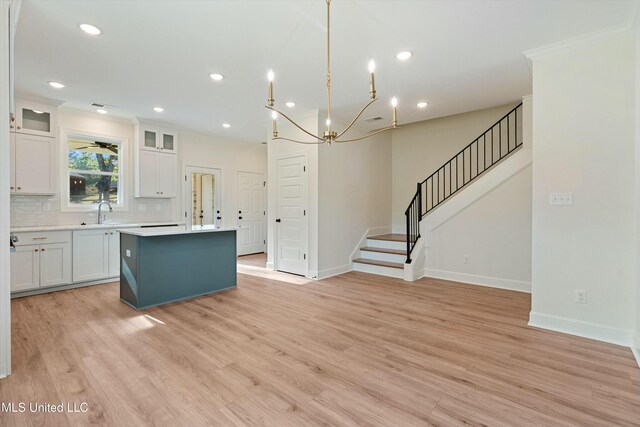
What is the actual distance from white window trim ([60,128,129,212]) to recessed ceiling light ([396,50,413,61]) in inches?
198

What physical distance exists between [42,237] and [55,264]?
43 cm

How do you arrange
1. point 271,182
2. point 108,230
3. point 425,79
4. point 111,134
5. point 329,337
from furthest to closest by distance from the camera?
point 271,182
point 111,134
point 108,230
point 425,79
point 329,337

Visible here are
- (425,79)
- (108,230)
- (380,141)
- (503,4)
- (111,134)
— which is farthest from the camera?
(380,141)

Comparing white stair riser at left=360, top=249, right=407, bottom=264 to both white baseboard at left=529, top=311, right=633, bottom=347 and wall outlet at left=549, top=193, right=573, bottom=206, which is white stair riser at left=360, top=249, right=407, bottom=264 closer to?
white baseboard at left=529, top=311, right=633, bottom=347

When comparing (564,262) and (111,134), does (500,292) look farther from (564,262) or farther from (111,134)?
(111,134)

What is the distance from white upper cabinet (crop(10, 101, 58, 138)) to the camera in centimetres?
425

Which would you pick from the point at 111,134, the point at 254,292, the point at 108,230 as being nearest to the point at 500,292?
the point at 254,292

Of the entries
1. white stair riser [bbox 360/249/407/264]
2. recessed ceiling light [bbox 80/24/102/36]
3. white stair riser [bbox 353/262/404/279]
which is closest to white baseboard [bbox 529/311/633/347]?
white stair riser [bbox 353/262/404/279]

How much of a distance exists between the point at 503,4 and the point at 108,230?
584 cm

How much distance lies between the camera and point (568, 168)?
116 inches

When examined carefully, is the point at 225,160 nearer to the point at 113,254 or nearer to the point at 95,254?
the point at 113,254

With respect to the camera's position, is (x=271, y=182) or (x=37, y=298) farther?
(x=271, y=182)

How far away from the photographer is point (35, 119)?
14.5 ft

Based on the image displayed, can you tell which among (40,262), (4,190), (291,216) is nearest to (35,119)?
(40,262)
